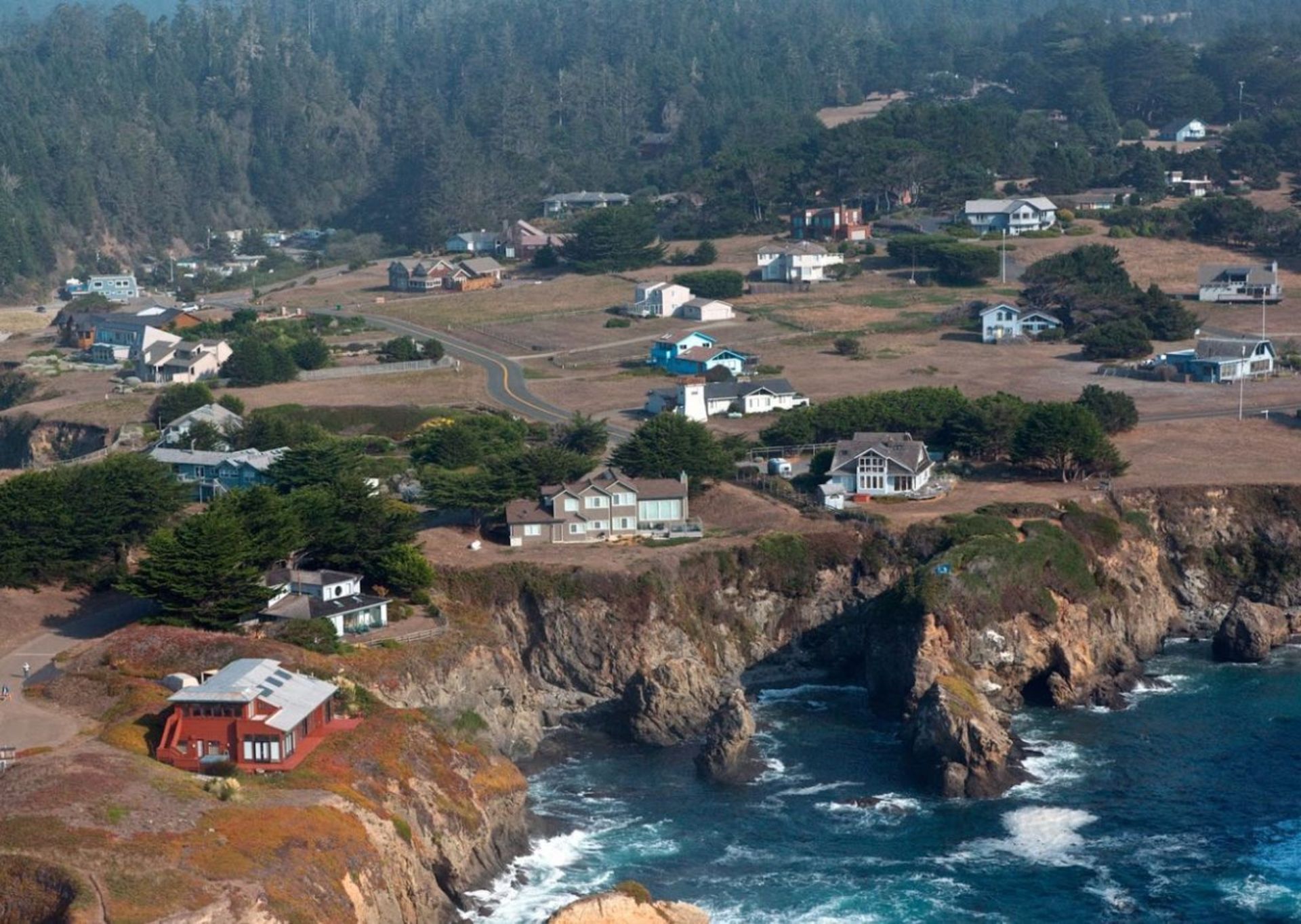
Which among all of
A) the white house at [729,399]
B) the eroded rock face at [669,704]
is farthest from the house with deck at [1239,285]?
the eroded rock face at [669,704]

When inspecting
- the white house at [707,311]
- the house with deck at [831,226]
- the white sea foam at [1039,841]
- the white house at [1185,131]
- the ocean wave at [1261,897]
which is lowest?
the ocean wave at [1261,897]

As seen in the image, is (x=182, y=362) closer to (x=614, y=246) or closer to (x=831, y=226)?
(x=614, y=246)

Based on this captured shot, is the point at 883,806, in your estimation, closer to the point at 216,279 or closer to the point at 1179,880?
the point at 1179,880

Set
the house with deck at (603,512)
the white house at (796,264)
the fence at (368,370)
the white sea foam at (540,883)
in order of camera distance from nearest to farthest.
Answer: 1. the white sea foam at (540,883)
2. the house with deck at (603,512)
3. the fence at (368,370)
4. the white house at (796,264)

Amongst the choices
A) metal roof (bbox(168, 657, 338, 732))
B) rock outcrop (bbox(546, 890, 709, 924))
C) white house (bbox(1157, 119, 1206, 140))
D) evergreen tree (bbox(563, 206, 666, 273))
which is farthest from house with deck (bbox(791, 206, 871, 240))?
rock outcrop (bbox(546, 890, 709, 924))

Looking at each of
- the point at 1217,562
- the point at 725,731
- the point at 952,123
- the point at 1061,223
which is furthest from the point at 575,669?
the point at 952,123

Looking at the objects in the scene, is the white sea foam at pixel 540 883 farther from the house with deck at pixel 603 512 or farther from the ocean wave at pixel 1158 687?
the ocean wave at pixel 1158 687
